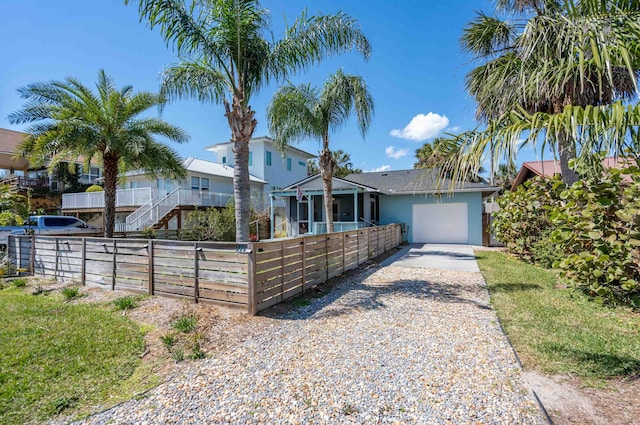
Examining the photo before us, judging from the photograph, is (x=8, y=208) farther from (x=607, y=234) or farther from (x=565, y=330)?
(x=607, y=234)

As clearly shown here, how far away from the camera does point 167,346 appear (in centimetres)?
398

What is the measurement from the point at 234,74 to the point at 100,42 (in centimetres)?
513

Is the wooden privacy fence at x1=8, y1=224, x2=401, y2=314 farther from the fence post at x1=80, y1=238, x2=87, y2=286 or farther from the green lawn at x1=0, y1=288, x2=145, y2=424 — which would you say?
the green lawn at x1=0, y1=288, x2=145, y2=424

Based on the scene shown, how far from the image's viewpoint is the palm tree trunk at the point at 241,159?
6434 mm

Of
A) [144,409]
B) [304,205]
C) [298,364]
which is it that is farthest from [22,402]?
[304,205]

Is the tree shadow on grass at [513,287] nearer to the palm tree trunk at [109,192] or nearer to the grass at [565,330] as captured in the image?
the grass at [565,330]

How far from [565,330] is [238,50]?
764 centimetres

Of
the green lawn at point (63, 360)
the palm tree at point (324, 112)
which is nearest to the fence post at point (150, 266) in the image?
the green lawn at point (63, 360)

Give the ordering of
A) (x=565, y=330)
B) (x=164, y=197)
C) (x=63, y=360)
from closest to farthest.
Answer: (x=63, y=360) < (x=565, y=330) < (x=164, y=197)

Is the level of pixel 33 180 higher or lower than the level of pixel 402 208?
higher

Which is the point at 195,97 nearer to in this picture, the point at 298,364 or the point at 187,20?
the point at 187,20

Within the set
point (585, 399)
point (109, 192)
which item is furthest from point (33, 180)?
point (585, 399)

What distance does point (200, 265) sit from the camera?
5.63m

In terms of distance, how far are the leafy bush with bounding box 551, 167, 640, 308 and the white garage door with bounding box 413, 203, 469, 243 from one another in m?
10.5
